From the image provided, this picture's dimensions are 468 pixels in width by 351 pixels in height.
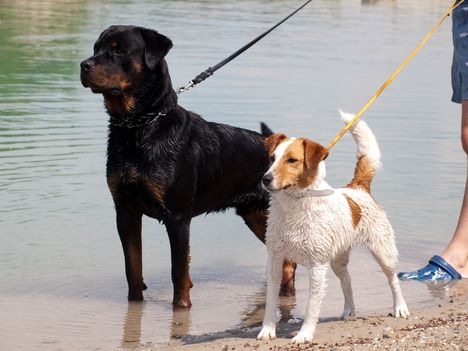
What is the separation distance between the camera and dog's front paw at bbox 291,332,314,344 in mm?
6184

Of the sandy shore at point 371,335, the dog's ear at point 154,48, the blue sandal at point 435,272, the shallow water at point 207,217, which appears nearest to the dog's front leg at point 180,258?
the shallow water at point 207,217

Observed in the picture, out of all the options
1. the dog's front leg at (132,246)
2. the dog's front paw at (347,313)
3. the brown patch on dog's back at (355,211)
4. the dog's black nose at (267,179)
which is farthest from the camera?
the dog's front leg at (132,246)

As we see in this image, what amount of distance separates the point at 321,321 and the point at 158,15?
20.8 m

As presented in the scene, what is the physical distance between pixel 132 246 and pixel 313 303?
1757 millimetres

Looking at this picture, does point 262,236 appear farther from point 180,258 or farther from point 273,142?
point 273,142

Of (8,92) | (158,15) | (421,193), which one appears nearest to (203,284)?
(421,193)

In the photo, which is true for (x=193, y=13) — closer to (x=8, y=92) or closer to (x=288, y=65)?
(x=288, y=65)

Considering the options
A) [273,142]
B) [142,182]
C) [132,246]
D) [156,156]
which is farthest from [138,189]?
[273,142]

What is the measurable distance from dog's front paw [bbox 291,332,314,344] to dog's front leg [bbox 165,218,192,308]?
1.39 meters

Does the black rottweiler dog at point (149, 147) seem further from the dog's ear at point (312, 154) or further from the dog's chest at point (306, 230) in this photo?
the dog's ear at point (312, 154)

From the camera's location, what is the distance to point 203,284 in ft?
26.9

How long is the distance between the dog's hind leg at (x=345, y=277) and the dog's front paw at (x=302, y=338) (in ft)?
2.36

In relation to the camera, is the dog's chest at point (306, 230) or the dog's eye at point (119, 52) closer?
the dog's chest at point (306, 230)

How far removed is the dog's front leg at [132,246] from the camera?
744 centimetres
